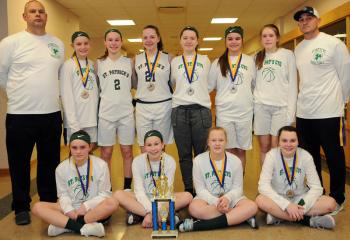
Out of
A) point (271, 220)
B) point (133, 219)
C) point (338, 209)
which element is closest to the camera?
point (271, 220)

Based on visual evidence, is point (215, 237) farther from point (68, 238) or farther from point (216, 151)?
point (68, 238)

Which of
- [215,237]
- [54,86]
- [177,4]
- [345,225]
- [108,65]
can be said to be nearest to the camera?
[215,237]

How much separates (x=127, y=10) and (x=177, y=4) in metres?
1.26

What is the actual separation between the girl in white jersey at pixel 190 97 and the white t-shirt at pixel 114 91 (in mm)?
466

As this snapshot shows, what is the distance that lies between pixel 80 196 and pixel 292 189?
6.01ft

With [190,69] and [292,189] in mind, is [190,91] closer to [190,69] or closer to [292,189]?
[190,69]

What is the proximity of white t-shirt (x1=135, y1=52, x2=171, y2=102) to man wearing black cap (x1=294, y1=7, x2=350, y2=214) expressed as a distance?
1.29 metres

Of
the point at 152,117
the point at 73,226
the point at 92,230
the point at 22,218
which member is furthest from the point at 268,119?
the point at 22,218

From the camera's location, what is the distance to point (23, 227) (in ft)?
10.4

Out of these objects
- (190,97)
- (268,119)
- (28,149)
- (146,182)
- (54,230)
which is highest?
(190,97)

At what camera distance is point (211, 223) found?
9.68ft

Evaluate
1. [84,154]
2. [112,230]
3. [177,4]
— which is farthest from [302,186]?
[177,4]

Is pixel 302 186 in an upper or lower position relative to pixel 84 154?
lower

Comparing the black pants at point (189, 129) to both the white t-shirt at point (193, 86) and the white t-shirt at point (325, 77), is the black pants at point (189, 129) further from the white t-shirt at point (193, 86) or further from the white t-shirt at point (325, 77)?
the white t-shirt at point (325, 77)
